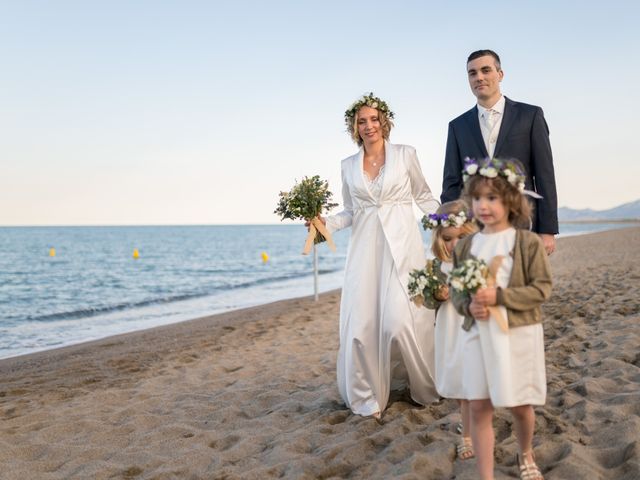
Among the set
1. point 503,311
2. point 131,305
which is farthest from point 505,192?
point 131,305

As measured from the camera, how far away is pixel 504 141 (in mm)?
3852

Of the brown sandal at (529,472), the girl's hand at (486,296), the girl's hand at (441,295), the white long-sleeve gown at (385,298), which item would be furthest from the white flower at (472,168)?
the white long-sleeve gown at (385,298)

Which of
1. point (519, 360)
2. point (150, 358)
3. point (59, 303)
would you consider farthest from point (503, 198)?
point (59, 303)

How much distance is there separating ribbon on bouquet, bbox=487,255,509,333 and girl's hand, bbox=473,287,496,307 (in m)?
0.04

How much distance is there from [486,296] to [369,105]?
2449 millimetres

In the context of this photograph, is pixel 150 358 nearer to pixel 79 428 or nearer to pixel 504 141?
pixel 79 428

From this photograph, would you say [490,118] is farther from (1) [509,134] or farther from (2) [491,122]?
(1) [509,134]

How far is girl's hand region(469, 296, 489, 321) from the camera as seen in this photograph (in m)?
2.66

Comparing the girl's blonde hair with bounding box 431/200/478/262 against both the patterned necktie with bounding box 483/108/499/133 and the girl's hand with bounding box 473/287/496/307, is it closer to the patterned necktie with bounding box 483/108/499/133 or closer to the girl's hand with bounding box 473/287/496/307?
the patterned necktie with bounding box 483/108/499/133

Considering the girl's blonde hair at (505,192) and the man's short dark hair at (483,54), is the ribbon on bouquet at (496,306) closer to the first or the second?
the girl's blonde hair at (505,192)

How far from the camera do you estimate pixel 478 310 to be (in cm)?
267

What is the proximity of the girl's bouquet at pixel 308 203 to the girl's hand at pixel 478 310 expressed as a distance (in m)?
2.04

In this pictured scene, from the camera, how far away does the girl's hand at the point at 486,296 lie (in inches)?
104

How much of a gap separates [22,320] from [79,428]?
10.9 m
